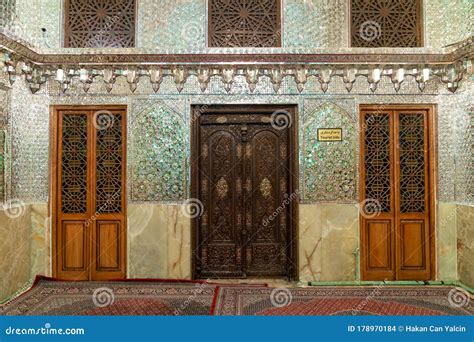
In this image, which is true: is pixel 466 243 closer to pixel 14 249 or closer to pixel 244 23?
pixel 244 23

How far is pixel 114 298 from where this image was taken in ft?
13.3

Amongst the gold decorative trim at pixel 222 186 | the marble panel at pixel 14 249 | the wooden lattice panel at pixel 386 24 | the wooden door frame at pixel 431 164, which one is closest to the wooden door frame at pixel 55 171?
the marble panel at pixel 14 249

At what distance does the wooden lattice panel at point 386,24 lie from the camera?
478 cm

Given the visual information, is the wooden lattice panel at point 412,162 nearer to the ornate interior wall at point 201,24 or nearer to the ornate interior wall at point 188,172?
the ornate interior wall at point 188,172

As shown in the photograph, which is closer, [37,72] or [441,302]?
[441,302]

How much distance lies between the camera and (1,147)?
418 cm

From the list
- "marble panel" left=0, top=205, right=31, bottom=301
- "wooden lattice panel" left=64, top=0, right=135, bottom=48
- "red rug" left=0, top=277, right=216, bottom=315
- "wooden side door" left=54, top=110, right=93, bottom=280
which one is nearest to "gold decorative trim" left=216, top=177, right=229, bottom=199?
"red rug" left=0, top=277, right=216, bottom=315

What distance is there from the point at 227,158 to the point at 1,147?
261 centimetres

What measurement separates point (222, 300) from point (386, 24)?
3.99 m

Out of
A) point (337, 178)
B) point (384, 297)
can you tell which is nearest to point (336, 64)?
point (337, 178)

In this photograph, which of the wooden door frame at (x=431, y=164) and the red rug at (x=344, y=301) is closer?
the red rug at (x=344, y=301)

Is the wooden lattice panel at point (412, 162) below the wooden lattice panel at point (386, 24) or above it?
below

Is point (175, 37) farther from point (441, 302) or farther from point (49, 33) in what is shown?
point (441, 302)

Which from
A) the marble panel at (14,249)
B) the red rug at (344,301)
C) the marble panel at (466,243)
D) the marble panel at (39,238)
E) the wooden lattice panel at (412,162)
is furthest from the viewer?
the wooden lattice panel at (412,162)
